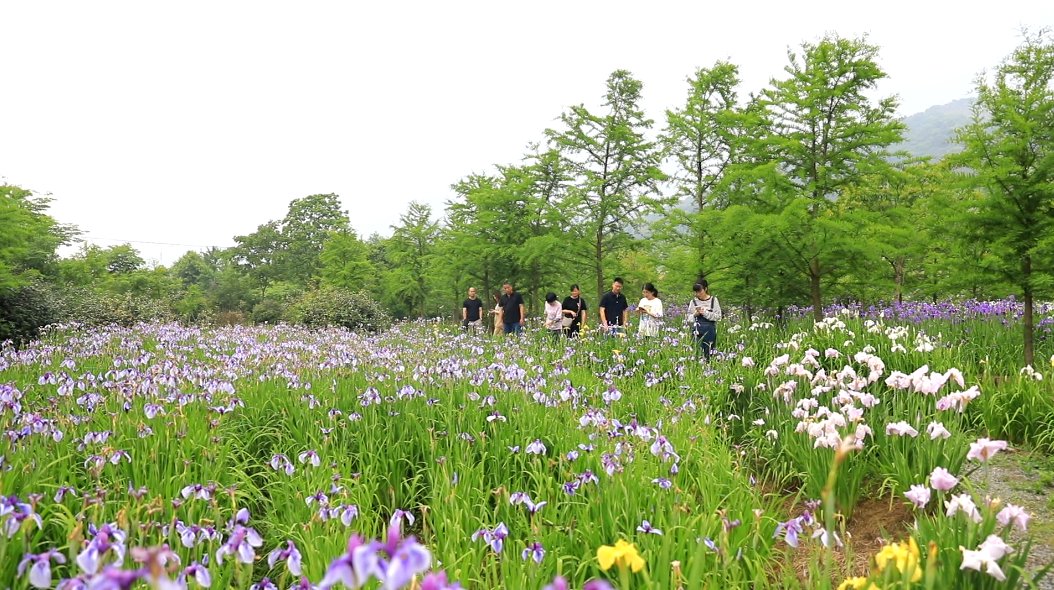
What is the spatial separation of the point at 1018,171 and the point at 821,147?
365 cm

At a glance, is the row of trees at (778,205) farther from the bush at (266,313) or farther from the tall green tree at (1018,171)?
the bush at (266,313)

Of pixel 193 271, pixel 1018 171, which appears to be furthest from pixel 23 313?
pixel 193 271

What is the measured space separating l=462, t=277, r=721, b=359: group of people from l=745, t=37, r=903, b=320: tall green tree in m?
2.02

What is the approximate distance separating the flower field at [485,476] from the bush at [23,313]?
241 inches

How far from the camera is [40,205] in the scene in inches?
1056

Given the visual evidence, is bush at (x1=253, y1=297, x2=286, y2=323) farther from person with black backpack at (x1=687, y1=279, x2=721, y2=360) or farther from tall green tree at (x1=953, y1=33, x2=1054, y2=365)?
tall green tree at (x1=953, y1=33, x2=1054, y2=365)

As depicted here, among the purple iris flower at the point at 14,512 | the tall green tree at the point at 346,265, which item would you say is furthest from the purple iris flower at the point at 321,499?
the tall green tree at the point at 346,265

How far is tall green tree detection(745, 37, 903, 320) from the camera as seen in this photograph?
9.95 meters

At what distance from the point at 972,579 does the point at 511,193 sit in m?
14.4

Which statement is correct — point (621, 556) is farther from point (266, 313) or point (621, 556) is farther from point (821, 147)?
point (266, 313)

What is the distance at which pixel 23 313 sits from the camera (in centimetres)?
1154

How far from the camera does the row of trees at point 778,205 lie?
743 cm

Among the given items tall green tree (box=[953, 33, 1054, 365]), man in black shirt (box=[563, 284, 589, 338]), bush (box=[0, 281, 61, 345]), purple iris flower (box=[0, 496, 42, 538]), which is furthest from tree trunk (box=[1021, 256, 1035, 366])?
bush (box=[0, 281, 61, 345])

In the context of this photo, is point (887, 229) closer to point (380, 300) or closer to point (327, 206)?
point (380, 300)
